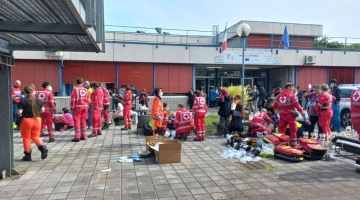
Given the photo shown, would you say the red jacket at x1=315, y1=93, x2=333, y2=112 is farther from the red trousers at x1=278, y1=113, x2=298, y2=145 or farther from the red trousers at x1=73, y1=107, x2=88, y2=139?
the red trousers at x1=73, y1=107, x2=88, y2=139

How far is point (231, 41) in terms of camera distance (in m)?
25.2

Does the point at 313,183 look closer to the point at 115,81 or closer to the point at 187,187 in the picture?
the point at 187,187

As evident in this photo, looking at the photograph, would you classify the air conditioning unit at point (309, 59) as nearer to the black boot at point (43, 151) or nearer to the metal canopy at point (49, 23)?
the metal canopy at point (49, 23)

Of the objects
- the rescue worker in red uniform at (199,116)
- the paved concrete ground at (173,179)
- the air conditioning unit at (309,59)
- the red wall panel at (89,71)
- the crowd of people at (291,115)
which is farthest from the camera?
the air conditioning unit at (309,59)

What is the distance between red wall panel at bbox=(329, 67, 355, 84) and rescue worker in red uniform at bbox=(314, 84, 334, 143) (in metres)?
16.2

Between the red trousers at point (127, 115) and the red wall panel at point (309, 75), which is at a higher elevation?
the red wall panel at point (309, 75)

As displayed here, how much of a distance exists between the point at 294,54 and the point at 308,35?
20.0 feet

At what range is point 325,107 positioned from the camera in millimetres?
7945

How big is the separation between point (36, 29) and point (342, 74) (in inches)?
929

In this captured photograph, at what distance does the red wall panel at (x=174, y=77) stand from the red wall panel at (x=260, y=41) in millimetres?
7812

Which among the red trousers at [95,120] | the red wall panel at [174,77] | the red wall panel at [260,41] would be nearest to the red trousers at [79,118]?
the red trousers at [95,120]

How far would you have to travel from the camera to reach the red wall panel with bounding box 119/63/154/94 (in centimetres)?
1869

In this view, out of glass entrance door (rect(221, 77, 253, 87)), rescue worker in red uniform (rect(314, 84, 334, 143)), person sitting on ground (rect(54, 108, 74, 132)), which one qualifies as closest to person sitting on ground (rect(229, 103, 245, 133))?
rescue worker in red uniform (rect(314, 84, 334, 143))

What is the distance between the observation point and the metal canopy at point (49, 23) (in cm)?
368
